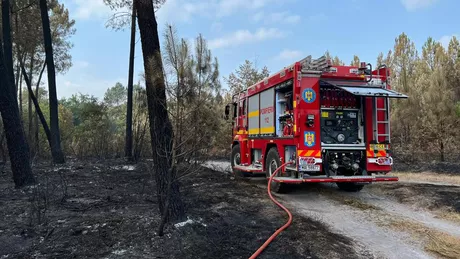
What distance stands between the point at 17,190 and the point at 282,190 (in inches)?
253

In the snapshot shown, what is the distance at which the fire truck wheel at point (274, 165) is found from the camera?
8.52 meters

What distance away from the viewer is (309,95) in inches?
→ 301

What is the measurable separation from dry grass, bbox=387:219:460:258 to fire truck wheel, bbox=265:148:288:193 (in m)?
2.84

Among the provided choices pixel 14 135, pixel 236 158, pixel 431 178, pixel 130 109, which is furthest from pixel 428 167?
pixel 14 135

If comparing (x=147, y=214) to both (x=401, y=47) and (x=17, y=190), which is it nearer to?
(x=17, y=190)

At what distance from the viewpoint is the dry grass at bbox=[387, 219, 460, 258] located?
4621 mm

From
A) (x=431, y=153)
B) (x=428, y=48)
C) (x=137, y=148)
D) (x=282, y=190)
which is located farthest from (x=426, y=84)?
(x=137, y=148)

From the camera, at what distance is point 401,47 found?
86.2ft

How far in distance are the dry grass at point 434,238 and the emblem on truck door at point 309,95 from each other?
9.71 ft

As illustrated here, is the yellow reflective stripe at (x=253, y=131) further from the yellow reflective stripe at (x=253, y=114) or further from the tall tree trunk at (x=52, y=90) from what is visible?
the tall tree trunk at (x=52, y=90)

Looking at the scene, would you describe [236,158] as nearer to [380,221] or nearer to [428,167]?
[380,221]

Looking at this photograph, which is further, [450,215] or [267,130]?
[267,130]

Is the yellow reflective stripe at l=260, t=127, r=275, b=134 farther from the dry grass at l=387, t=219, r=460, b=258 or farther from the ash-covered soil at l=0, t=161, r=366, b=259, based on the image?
the dry grass at l=387, t=219, r=460, b=258

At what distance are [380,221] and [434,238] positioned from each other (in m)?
1.07
